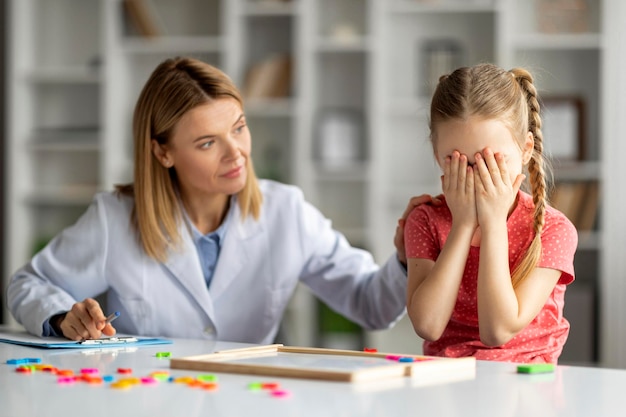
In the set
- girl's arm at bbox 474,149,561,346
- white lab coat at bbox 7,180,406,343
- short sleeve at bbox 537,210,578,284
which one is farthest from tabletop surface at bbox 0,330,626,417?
white lab coat at bbox 7,180,406,343

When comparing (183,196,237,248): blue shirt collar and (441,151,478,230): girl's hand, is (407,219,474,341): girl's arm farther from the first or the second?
(183,196,237,248): blue shirt collar

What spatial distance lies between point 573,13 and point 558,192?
793 mm

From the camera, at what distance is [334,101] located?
14.5 ft

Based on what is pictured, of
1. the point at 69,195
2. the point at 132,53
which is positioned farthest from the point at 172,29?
the point at 69,195

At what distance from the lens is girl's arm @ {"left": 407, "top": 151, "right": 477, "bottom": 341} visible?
1503 mm

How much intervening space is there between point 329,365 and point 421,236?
493 millimetres

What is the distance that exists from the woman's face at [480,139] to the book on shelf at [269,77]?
9.24 feet

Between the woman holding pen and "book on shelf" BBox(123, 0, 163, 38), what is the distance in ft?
7.79

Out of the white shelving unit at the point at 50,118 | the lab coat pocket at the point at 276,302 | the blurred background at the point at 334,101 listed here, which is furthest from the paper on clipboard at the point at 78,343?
the white shelving unit at the point at 50,118

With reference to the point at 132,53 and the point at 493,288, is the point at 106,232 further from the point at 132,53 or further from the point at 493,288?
the point at 132,53

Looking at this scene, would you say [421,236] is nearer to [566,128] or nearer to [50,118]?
[566,128]

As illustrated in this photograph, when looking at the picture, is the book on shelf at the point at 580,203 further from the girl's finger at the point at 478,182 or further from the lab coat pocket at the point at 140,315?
the girl's finger at the point at 478,182

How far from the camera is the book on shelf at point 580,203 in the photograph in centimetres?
404

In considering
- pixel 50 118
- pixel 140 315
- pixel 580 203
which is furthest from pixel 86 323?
pixel 50 118
